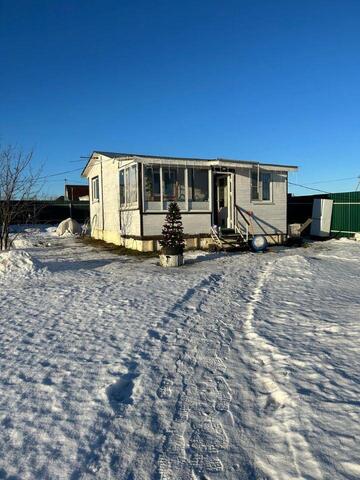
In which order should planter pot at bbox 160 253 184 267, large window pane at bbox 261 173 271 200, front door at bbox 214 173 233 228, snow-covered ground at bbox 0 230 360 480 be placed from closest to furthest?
snow-covered ground at bbox 0 230 360 480 < planter pot at bbox 160 253 184 267 < front door at bbox 214 173 233 228 < large window pane at bbox 261 173 271 200

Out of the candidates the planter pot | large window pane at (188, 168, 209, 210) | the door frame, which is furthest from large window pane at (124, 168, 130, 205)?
the planter pot

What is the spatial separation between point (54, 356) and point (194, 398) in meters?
1.88

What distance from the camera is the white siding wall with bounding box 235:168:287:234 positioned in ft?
49.8

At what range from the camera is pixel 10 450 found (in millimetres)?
2709

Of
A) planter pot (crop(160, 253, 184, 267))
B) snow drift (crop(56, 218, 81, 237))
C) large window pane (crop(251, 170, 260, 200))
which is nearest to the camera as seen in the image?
planter pot (crop(160, 253, 184, 267))

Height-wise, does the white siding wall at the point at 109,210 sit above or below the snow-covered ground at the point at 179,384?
above

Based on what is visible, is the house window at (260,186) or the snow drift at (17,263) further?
the house window at (260,186)

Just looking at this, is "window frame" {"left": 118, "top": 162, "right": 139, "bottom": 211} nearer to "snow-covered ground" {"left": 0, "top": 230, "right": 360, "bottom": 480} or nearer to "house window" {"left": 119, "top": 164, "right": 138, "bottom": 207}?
"house window" {"left": 119, "top": 164, "right": 138, "bottom": 207}

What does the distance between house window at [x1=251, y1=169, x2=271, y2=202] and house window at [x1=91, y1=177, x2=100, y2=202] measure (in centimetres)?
928

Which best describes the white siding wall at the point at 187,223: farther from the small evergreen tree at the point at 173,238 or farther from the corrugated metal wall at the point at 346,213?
the corrugated metal wall at the point at 346,213

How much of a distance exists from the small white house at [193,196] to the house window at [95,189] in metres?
3.21

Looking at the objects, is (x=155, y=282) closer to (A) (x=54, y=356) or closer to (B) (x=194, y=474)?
(A) (x=54, y=356)

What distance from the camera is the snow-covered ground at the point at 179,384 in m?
2.62

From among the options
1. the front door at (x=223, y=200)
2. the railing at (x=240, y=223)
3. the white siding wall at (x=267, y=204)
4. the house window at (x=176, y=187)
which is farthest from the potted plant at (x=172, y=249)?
the white siding wall at (x=267, y=204)
